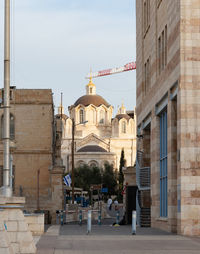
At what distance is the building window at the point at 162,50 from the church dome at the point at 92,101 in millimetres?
135024

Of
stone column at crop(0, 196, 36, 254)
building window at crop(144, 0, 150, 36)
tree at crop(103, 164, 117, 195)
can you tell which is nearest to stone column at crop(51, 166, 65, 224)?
building window at crop(144, 0, 150, 36)

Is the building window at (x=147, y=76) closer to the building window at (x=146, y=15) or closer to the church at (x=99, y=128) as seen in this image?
the building window at (x=146, y=15)

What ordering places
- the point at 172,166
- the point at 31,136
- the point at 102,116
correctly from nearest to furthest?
1. the point at 172,166
2. the point at 31,136
3. the point at 102,116

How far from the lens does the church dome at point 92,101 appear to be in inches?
6639

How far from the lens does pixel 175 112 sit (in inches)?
1109

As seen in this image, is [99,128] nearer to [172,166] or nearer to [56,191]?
[56,191]

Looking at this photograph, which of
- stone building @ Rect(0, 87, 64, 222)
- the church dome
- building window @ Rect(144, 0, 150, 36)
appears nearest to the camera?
building window @ Rect(144, 0, 150, 36)

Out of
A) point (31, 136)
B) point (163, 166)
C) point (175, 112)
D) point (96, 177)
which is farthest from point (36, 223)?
point (96, 177)

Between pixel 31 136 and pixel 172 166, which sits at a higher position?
pixel 31 136

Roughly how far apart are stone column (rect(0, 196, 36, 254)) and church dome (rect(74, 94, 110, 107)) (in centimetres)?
15223

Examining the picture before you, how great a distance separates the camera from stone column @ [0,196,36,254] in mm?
15172

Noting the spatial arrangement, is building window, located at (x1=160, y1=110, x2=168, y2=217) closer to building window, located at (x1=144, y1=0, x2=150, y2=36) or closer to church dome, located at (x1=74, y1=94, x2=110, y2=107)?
building window, located at (x1=144, y1=0, x2=150, y2=36)

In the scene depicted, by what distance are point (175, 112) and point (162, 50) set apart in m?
4.57

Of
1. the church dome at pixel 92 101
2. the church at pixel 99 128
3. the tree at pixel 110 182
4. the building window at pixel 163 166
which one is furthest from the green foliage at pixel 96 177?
the building window at pixel 163 166
